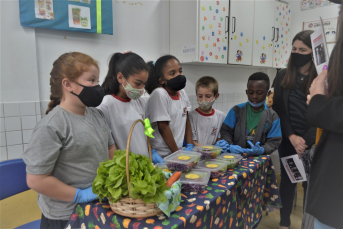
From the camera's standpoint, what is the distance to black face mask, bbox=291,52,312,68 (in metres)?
1.67

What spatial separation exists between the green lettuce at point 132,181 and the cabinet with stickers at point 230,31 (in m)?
1.95

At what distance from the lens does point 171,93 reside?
1.73 metres

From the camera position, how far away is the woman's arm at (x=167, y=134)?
1615mm

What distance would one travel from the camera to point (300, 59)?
5.53 ft

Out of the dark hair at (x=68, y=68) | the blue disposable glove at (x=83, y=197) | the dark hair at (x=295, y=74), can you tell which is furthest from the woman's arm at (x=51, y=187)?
the dark hair at (x=295, y=74)

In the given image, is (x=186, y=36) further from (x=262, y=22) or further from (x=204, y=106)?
(x=262, y=22)

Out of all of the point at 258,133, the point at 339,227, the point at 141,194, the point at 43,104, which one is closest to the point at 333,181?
the point at 339,227

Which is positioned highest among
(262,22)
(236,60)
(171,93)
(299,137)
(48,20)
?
(262,22)

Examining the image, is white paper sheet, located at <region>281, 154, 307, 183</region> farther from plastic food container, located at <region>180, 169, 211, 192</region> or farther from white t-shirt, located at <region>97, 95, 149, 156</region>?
white t-shirt, located at <region>97, 95, 149, 156</region>

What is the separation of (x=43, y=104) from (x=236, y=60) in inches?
91.7

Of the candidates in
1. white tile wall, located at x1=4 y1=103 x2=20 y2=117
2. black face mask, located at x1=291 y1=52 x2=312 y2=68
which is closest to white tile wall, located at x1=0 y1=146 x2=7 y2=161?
white tile wall, located at x1=4 y1=103 x2=20 y2=117

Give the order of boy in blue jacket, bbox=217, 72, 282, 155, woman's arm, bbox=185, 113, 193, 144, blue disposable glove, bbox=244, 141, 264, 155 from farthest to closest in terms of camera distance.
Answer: woman's arm, bbox=185, 113, 193, 144
boy in blue jacket, bbox=217, 72, 282, 155
blue disposable glove, bbox=244, 141, 264, 155

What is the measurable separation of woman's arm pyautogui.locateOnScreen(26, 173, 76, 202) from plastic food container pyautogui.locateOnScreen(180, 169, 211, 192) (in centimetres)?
48

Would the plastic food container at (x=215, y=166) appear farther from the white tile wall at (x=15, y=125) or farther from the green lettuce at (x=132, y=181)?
the white tile wall at (x=15, y=125)
